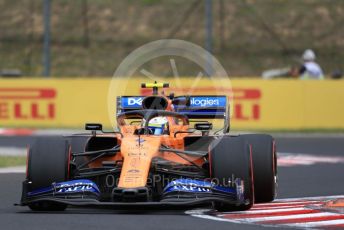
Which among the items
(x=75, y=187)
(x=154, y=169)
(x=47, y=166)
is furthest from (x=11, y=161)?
(x=75, y=187)

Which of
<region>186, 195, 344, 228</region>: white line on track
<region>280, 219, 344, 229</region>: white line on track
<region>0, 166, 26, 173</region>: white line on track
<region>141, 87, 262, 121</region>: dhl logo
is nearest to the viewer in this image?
<region>280, 219, 344, 229</region>: white line on track

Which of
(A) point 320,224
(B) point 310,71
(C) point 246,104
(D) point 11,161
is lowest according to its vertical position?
(A) point 320,224

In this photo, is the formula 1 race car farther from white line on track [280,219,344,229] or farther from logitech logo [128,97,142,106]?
white line on track [280,219,344,229]

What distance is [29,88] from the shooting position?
28.9m

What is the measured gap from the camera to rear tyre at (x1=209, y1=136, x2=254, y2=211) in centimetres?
1202

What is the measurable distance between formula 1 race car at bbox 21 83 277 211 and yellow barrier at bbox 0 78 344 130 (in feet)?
45.8

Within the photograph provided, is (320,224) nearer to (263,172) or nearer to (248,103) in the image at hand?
(263,172)

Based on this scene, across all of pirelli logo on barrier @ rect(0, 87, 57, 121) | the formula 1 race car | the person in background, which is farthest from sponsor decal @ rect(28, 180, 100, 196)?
the person in background

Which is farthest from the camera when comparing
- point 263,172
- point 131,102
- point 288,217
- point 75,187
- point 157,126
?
point 131,102

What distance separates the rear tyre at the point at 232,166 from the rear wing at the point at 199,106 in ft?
6.63

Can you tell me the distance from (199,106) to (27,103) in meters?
15.1

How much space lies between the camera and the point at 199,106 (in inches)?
567

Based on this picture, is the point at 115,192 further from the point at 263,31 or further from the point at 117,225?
the point at 263,31

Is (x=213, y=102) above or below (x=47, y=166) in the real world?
above
